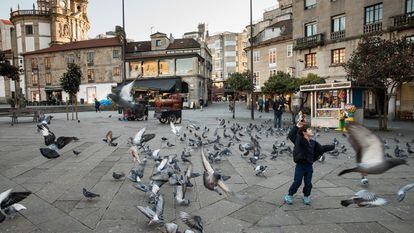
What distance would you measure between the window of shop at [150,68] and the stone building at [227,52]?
37508 millimetres

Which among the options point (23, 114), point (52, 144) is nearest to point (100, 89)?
point (23, 114)

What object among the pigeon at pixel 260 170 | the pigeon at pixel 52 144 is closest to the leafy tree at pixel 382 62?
the pigeon at pixel 260 170

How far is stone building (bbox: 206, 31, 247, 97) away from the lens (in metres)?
78.8

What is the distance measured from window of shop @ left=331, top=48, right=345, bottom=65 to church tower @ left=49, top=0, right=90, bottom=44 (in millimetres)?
51238

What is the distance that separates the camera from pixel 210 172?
12.6ft

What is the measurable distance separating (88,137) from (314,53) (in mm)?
23996

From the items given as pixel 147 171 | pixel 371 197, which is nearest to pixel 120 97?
pixel 147 171

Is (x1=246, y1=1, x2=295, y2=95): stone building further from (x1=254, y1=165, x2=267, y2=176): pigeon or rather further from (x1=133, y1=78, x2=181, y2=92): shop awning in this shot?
(x1=254, y1=165, x2=267, y2=176): pigeon

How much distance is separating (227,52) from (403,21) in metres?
59.0

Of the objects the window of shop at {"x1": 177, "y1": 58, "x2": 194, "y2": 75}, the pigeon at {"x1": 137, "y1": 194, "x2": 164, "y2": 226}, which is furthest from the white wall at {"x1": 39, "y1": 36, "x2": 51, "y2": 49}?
the pigeon at {"x1": 137, "y1": 194, "x2": 164, "y2": 226}

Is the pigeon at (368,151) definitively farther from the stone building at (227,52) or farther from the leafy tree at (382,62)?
the stone building at (227,52)

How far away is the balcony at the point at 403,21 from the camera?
21202 millimetres

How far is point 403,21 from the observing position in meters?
21.7

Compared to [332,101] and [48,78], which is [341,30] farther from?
[48,78]
